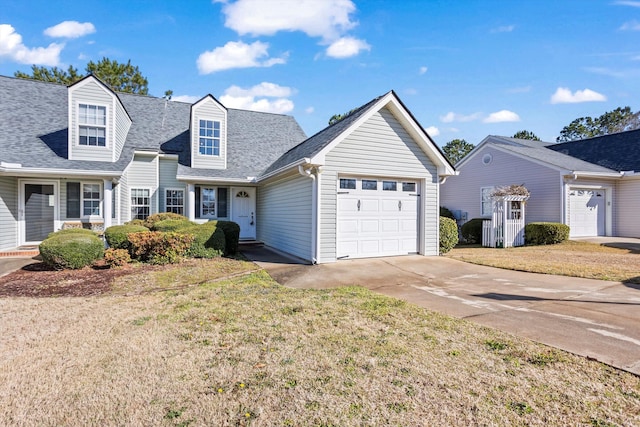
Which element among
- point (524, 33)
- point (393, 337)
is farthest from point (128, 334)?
point (524, 33)

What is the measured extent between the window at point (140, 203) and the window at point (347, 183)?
31.0ft

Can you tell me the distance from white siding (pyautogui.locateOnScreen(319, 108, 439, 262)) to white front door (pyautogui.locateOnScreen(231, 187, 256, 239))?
23.0 ft

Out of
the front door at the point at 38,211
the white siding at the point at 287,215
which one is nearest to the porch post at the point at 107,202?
the front door at the point at 38,211

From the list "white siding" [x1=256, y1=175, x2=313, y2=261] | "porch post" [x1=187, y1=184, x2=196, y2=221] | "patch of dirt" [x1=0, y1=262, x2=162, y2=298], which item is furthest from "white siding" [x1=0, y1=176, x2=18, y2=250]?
"white siding" [x1=256, y1=175, x2=313, y2=261]

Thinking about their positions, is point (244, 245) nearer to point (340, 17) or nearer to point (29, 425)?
point (340, 17)

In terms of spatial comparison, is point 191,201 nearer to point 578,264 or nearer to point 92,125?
point 92,125

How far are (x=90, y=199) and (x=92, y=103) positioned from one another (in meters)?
3.74

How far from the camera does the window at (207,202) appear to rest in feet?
48.4

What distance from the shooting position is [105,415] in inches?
105

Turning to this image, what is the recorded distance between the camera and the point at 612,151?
19.1m

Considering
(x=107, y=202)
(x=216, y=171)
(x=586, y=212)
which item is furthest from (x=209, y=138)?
(x=586, y=212)

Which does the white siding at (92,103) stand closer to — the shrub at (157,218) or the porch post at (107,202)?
the porch post at (107,202)

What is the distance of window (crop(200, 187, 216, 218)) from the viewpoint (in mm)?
14750

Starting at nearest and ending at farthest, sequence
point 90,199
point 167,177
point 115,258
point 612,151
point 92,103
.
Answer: point 115,258 < point 92,103 < point 90,199 < point 167,177 < point 612,151
